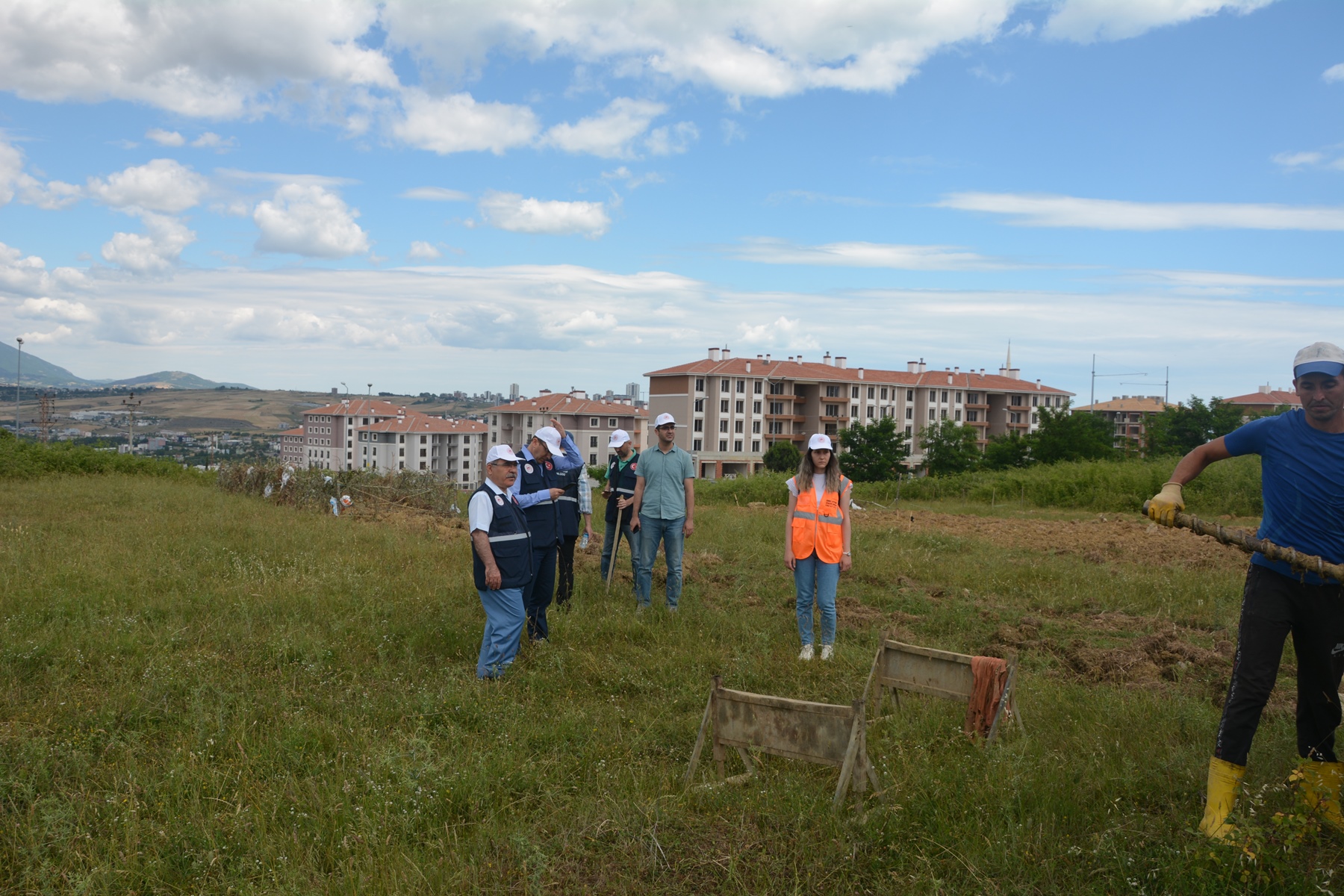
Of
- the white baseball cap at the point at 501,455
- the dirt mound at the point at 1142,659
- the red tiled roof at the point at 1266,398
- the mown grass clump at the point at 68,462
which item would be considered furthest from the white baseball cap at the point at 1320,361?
the red tiled roof at the point at 1266,398

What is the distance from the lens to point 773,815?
4059 mm

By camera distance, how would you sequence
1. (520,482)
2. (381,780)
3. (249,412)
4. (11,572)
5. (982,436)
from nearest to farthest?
(381,780)
(520,482)
(11,572)
(982,436)
(249,412)

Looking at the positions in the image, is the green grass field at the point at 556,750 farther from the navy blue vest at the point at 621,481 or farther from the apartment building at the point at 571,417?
the apartment building at the point at 571,417

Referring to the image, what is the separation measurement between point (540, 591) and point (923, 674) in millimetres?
3159

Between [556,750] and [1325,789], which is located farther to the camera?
[556,750]

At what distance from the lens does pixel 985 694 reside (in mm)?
5008

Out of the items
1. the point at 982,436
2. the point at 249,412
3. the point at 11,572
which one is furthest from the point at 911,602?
the point at 249,412

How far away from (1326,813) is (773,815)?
227 centimetres

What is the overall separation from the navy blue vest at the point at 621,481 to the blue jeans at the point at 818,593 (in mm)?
2602

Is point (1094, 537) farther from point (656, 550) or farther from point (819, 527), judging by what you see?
point (819, 527)

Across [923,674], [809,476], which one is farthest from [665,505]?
[923,674]

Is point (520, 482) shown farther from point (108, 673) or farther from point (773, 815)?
point (773, 815)

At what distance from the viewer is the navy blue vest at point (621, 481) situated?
9.27m

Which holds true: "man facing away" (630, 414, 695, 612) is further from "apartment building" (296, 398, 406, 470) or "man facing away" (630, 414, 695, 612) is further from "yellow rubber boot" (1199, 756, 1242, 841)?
"apartment building" (296, 398, 406, 470)
